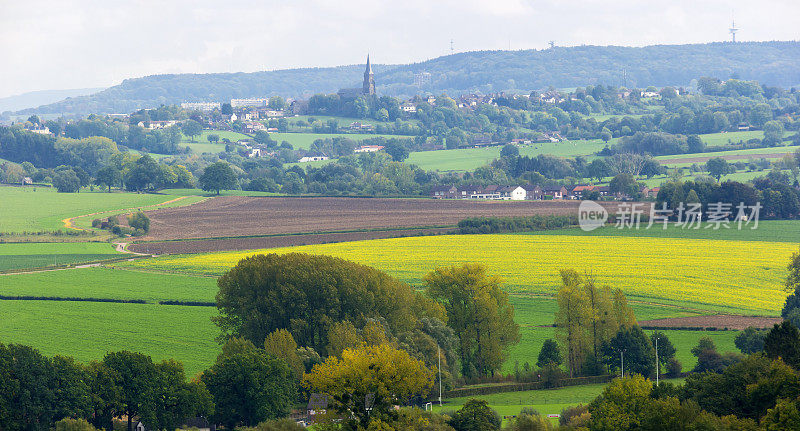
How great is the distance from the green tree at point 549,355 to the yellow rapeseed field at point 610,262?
16.1 m

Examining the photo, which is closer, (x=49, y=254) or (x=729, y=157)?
(x=49, y=254)

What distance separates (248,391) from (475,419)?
990 cm

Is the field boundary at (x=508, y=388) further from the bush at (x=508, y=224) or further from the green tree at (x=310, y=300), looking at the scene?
the bush at (x=508, y=224)

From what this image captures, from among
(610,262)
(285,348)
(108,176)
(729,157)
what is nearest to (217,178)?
(108,176)

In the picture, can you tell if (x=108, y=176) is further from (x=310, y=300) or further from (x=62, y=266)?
(x=310, y=300)

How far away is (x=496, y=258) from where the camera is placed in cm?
8294

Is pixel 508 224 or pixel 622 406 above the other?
pixel 622 406

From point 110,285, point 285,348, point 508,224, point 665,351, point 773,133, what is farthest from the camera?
point 773,133

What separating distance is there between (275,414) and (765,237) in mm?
58190

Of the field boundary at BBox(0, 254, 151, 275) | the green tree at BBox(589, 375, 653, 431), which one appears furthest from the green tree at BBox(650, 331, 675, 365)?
the field boundary at BBox(0, 254, 151, 275)

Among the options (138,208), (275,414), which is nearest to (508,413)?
(275,414)

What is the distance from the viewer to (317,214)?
115562 millimetres

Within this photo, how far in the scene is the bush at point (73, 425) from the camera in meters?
38.6

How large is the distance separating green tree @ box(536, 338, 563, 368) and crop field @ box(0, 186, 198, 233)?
2580 inches
